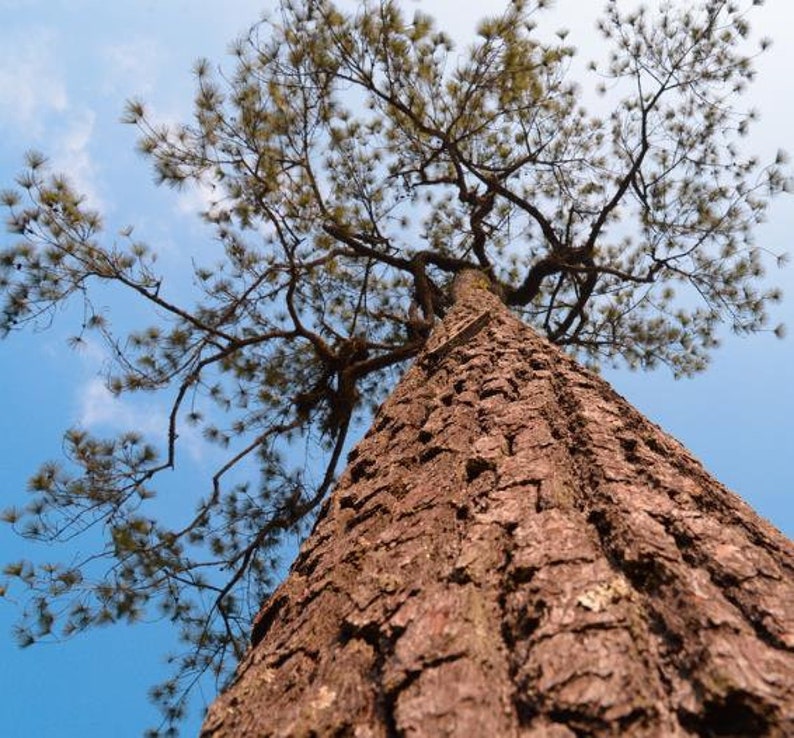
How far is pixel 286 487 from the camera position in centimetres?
608

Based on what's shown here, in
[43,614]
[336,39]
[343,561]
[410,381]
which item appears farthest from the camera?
[336,39]

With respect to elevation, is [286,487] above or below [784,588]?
above

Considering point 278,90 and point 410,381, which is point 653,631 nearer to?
point 410,381

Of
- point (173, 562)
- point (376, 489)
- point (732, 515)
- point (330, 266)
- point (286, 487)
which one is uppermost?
point (330, 266)

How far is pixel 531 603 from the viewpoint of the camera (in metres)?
1.00

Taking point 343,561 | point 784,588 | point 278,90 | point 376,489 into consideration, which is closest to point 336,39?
point 278,90

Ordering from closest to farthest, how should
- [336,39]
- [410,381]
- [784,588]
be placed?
[784,588]
[410,381]
[336,39]

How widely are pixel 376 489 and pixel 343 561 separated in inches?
14.9

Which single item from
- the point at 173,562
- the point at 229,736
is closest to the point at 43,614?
the point at 173,562

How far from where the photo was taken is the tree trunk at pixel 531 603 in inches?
31.0

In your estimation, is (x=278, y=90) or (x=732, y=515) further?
(x=278, y=90)

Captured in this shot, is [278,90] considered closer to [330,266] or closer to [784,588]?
[330,266]

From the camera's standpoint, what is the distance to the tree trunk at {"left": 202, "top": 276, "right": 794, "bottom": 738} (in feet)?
2.58

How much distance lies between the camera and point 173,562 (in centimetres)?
485
